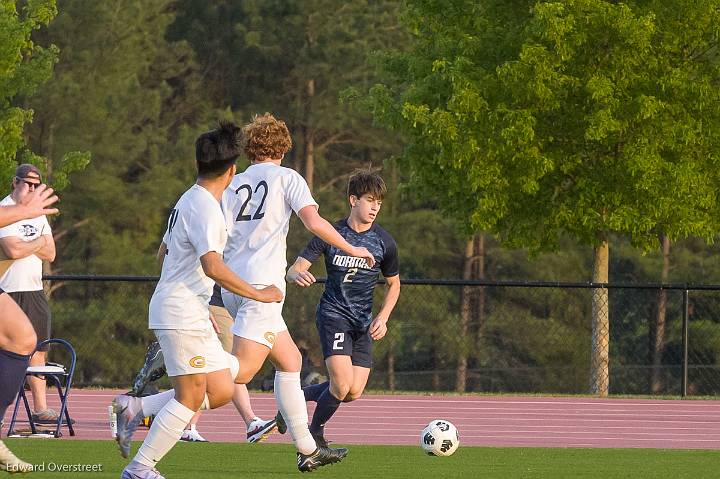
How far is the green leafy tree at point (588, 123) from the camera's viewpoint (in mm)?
24609

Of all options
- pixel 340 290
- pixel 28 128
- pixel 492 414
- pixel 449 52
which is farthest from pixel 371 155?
pixel 340 290

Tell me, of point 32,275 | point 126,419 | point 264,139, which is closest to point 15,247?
point 126,419

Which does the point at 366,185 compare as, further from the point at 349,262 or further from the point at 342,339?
the point at 342,339

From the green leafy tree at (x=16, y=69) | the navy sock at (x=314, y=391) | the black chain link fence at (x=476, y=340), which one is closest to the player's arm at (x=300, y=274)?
the navy sock at (x=314, y=391)

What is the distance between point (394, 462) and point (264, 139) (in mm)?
2530

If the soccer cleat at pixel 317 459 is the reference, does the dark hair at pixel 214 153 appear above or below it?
above

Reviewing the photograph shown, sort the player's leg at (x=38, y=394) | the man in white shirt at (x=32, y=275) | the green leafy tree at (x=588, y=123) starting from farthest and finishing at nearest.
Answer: the green leafy tree at (x=588, y=123) → the player's leg at (x=38, y=394) → the man in white shirt at (x=32, y=275)

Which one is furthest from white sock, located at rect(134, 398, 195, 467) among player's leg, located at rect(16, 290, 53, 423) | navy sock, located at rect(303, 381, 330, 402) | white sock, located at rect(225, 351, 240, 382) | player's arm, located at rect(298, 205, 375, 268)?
player's leg, located at rect(16, 290, 53, 423)

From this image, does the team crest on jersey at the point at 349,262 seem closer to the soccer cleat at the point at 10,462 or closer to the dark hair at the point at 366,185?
the dark hair at the point at 366,185

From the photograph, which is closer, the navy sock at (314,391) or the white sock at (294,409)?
the white sock at (294,409)

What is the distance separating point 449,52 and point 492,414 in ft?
39.3

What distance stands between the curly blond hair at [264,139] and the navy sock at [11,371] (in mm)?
1889

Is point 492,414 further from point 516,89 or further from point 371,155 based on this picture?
point 371,155

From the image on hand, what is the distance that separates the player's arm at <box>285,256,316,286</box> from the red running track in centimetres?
238
